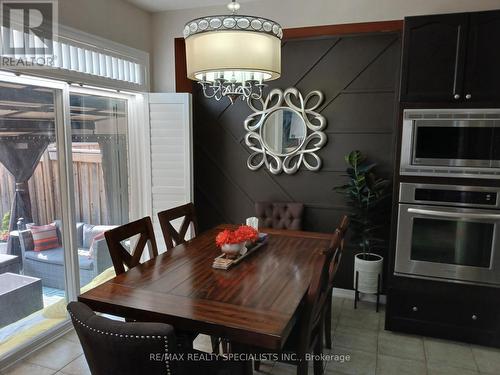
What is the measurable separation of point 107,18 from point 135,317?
268cm

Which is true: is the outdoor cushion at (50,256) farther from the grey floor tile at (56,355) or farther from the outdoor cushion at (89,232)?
the grey floor tile at (56,355)

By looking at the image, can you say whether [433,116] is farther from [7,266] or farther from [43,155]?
[7,266]

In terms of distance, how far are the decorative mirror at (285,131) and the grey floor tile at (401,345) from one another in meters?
1.61

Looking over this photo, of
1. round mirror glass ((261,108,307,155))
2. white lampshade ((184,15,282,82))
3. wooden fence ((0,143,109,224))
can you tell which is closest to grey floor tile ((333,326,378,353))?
round mirror glass ((261,108,307,155))

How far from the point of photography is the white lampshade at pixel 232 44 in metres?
1.93

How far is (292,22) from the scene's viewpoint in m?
3.49

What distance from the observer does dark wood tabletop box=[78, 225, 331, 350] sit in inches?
61.8

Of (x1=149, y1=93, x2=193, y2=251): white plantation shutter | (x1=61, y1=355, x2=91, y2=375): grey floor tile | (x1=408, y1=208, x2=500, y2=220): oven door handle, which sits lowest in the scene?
(x1=61, y1=355, x2=91, y2=375): grey floor tile

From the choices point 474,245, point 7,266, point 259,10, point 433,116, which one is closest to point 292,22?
point 259,10

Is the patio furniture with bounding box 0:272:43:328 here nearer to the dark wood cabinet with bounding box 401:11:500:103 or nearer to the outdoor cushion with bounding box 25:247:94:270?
the outdoor cushion with bounding box 25:247:94:270

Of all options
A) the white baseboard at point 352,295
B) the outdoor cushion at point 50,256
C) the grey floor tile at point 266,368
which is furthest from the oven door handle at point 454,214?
the outdoor cushion at point 50,256

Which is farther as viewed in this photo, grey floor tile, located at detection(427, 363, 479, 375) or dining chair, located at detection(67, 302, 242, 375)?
grey floor tile, located at detection(427, 363, 479, 375)

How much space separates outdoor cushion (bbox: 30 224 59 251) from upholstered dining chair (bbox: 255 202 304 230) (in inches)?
72.3

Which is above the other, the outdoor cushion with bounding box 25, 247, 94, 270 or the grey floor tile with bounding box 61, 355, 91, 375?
the outdoor cushion with bounding box 25, 247, 94, 270
